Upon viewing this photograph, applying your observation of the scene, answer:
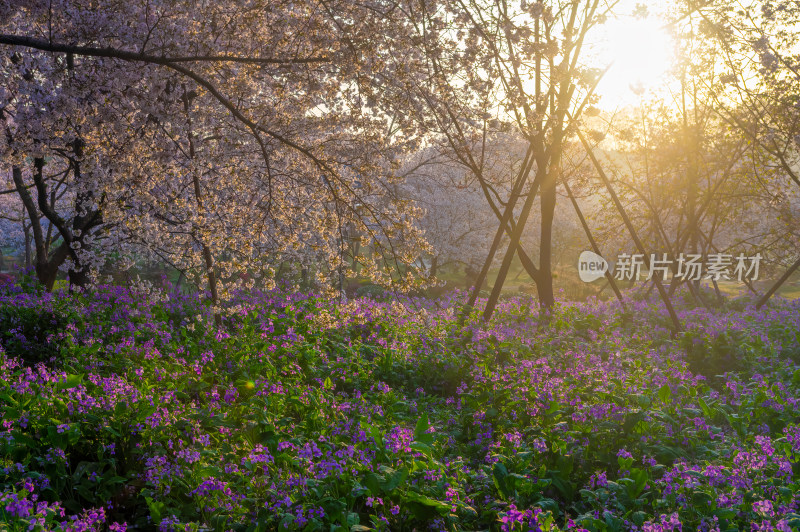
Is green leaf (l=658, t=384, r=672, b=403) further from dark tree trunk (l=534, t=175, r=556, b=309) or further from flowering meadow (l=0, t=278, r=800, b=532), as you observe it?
dark tree trunk (l=534, t=175, r=556, b=309)

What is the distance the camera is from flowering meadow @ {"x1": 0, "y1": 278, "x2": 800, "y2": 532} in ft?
16.3

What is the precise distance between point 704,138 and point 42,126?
17270mm

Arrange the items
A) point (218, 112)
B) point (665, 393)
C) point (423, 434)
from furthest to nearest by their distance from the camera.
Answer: point (218, 112) < point (665, 393) < point (423, 434)

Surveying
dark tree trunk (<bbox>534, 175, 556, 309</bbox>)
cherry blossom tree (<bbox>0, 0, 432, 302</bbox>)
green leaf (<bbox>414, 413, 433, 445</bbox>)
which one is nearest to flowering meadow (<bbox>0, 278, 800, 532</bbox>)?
green leaf (<bbox>414, 413, 433, 445</bbox>)

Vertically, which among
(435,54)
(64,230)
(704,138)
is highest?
(704,138)

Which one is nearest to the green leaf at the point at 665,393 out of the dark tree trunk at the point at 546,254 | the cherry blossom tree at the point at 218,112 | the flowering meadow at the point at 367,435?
the flowering meadow at the point at 367,435

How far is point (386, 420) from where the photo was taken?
24.4 feet

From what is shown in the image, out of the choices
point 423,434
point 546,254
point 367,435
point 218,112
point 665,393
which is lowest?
point 367,435

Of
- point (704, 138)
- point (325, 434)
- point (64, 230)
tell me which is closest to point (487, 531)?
point (325, 434)

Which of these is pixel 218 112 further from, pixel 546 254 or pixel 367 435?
pixel 546 254

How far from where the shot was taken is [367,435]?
6.29 meters

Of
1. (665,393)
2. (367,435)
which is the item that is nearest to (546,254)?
(665,393)

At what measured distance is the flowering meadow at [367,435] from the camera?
196 inches

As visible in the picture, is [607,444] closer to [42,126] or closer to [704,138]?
[42,126]
